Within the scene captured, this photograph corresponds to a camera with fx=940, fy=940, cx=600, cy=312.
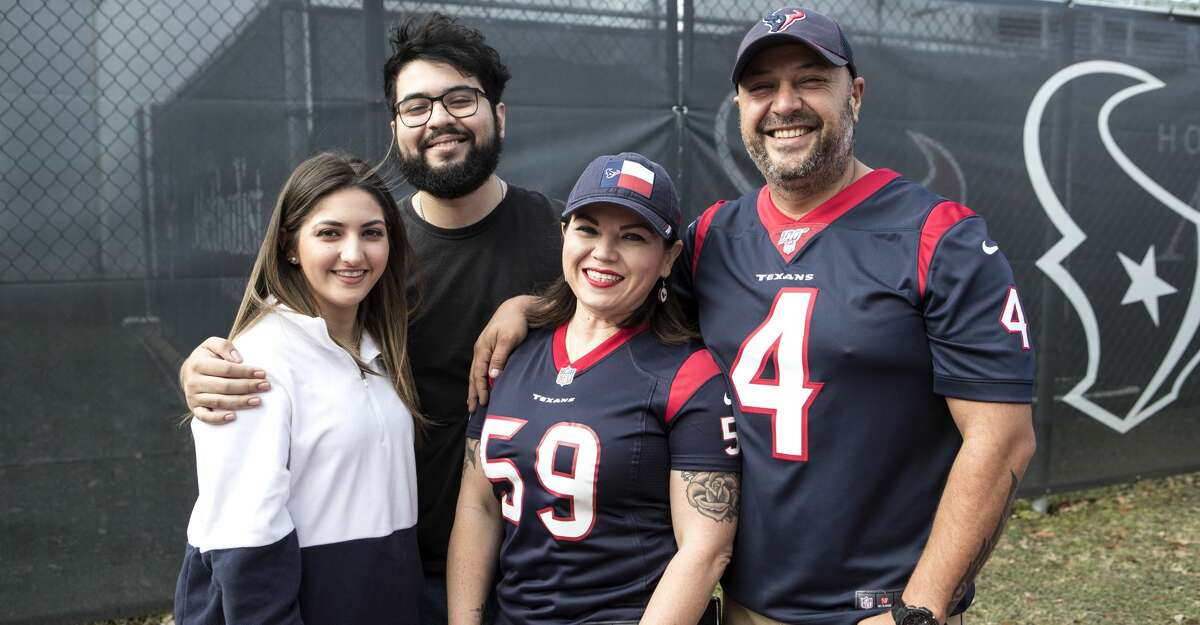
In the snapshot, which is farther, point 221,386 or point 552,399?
point 552,399

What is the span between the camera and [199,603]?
1.82m

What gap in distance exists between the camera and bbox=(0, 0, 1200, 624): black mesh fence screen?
370 cm

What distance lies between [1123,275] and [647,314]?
4.20 meters

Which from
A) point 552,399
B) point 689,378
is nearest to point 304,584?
point 552,399

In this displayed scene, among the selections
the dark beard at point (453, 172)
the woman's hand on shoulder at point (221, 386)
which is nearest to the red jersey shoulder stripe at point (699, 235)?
the dark beard at point (453, 172)

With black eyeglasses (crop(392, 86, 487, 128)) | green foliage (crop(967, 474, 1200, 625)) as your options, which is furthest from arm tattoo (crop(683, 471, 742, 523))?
green foliage (crop(967, 474, 1200, 625))

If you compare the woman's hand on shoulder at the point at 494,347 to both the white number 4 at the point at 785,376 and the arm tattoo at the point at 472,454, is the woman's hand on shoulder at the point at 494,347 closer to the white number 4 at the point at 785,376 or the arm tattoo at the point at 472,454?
the arm tattoo at the point at 472,454

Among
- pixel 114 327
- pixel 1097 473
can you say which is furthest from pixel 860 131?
pixel 114 327

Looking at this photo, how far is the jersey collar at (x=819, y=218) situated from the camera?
2.02 m

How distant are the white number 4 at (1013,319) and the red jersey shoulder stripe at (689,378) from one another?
1.89ft

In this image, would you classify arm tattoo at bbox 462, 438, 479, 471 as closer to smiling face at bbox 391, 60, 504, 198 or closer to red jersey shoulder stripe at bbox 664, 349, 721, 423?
red jersey shoulder stripe at bbox 664, 349, 721, 423

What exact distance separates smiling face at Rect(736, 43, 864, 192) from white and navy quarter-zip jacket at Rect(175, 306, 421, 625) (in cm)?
101

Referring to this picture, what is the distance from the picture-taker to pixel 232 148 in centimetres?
389

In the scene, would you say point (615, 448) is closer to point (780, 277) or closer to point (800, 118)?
point (780, 277)
